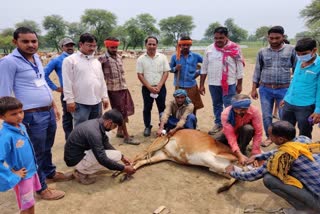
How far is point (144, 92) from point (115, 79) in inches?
28.8

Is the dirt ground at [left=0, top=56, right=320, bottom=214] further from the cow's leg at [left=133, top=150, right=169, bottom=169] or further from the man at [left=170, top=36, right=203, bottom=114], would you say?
the man at [left=170, top=36, right=203, bottom=114]

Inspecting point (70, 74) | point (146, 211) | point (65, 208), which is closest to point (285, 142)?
point (146, 211)

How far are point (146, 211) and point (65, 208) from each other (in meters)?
0.94

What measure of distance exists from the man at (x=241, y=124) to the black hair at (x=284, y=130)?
3.71 ft

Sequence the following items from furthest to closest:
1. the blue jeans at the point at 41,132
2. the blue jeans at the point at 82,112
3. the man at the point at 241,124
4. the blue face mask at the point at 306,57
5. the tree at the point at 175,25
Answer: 1. the tree at the point at 175,25
2. the blue jeans at the point at 82,112
3. the man at the point at 241,124
4. the blue face mask at the point at 306,57
5. the blue jeans at the point at 41,132

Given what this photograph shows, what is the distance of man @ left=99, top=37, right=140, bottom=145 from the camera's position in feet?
16.9

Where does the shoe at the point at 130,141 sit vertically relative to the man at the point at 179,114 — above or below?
below

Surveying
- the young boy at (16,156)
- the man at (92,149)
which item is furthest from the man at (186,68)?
the young boy at (16,156)

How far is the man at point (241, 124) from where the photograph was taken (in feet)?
13.5

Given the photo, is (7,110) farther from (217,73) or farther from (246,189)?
(217,73)

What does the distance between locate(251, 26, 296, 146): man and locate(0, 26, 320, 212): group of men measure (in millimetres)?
15

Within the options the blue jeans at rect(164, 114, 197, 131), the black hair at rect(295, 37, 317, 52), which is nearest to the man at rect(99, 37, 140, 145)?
the blue jeans at rect(164, 114, 197, 131)

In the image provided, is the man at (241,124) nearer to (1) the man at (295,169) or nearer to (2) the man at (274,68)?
(2) the man at (274,68)

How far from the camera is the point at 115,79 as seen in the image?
17.2 feet
